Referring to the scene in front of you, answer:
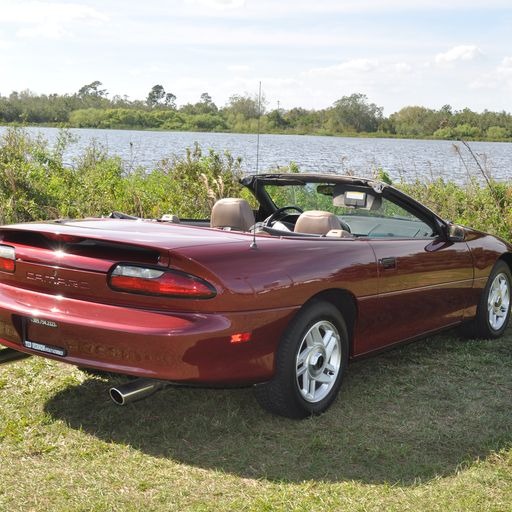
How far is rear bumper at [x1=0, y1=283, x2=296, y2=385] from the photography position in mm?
3893

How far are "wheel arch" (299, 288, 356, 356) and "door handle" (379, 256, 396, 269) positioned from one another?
1.20ft

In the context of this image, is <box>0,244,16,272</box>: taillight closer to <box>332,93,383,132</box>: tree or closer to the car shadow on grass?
the car shadow on grass

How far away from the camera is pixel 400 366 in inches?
227

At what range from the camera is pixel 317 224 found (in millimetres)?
5027

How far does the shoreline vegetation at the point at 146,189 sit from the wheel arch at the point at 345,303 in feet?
19.4

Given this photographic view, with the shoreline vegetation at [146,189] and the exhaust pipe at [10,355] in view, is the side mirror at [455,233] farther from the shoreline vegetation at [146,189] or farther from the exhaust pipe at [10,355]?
the shoreline vegetation at [146,189]

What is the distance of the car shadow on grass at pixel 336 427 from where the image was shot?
3.95m

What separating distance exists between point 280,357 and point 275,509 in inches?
40.8

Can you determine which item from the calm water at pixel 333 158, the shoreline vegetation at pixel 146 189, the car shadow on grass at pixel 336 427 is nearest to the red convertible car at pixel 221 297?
the car shadow on grass at pixel 336 427

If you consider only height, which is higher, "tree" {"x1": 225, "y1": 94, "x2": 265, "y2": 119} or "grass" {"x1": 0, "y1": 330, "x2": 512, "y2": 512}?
"tree" {"x1": 225, "y1": 94, "x2": 265, "y2": 119}

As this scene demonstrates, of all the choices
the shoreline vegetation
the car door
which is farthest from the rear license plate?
the shoreline vegetation

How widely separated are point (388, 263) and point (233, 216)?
41.5 inches

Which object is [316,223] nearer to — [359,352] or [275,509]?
[359,352]

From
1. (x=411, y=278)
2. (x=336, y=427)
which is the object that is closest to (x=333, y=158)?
(x=411, y=278)
